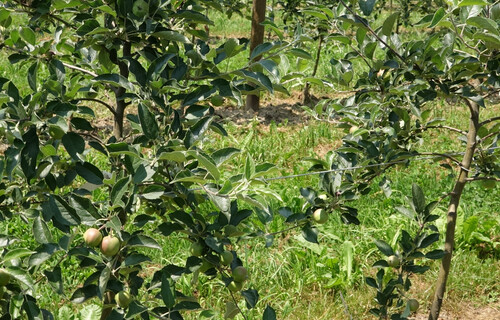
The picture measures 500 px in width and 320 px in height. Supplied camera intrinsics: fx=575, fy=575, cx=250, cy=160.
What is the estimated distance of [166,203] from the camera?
1.65 m

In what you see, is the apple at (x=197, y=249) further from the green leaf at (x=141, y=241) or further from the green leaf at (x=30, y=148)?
the green leaf at (x=30, y=148)

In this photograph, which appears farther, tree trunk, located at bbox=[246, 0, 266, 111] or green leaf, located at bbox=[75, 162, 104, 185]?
tree trunk, located at bbox=[246, 0, 266, 111]

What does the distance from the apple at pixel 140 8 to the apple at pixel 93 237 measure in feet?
1.74

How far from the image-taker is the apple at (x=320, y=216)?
178cm

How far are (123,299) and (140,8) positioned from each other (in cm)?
71

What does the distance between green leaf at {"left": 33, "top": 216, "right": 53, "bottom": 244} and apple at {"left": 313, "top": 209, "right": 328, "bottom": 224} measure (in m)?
0.81

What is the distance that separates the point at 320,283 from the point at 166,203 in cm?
175

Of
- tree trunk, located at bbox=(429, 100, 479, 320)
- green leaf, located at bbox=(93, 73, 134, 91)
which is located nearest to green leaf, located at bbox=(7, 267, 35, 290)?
green leaf, located at bbox=(93, 73, 134, 91)

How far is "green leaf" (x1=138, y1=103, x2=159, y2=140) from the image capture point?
1.32 meters

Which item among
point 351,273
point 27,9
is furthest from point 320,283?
point 27,9

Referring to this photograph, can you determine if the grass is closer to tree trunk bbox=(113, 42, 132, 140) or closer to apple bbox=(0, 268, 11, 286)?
tree trunk bbox=(113, 42, 132, 140)

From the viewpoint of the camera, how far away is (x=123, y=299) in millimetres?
1401

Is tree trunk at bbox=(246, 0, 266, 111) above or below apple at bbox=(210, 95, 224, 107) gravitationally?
below

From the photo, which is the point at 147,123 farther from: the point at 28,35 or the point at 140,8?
the point at 28,35
